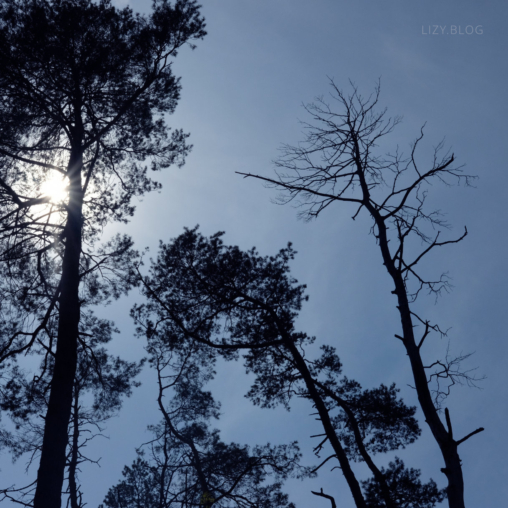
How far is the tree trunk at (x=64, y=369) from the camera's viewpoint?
5.06m

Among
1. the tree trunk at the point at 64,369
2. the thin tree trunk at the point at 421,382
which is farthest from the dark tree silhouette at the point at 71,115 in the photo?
the thin tree trunk at the point at 421,382

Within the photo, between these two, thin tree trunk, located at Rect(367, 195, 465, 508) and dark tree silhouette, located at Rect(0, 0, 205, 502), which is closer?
thin tree trunk, located at Rect(367, 195, 465, 508)

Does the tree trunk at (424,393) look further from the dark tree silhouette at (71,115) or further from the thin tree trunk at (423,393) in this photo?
the dark tree silhouette at (71,115)

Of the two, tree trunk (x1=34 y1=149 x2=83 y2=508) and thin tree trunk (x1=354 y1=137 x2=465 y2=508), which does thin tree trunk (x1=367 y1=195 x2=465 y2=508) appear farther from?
tree trunk (x1=34 y1=149 x2=83 y2=508)

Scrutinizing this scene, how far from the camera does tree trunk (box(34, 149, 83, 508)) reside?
5.06 meters

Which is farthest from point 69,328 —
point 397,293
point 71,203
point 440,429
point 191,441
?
point 191,441

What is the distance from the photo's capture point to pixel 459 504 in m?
3.18

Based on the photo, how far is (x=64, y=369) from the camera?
595cm

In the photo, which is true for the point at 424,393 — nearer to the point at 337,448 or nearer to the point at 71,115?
the point at 337,448

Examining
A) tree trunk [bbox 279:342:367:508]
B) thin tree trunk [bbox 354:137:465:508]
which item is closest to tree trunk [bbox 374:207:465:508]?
thin tree trunk [bbox 354:137:465:508]

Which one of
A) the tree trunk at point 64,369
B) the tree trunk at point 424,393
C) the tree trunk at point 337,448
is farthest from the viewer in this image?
the tree trunk at point 64,369

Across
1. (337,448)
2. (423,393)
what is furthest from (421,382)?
(337,448)

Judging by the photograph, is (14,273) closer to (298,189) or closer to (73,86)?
(73,86)

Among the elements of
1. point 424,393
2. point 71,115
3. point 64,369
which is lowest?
point 424,393
